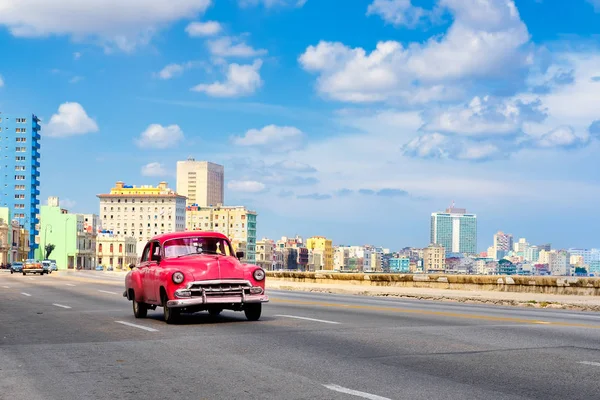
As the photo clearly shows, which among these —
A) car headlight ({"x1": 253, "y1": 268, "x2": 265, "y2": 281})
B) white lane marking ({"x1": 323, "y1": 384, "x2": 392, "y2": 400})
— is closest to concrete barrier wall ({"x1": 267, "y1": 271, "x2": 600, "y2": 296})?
car headlight ({"x1": 253, "y1": 268, "x2": 265, "y2": 281})

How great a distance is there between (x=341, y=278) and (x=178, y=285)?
31779 mm

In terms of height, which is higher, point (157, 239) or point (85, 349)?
point (157, 239)

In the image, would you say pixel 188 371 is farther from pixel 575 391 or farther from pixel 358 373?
pixel 575 391

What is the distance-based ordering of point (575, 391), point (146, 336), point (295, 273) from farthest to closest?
1. point (295, 273)
2. point (146, 336)
3. point (575, 391)

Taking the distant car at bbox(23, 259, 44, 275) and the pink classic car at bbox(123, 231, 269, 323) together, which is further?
the distant car at bbox(23, 259, 44, 275)

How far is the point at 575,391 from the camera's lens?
8.48 metres

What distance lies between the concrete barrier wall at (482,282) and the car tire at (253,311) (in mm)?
16918

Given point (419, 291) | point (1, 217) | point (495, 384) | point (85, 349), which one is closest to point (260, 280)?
point (85, 349)

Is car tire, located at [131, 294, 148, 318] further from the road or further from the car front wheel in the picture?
the road

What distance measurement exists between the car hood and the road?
0.94m

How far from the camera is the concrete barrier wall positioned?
31.3m

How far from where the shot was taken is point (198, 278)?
54.4 feet

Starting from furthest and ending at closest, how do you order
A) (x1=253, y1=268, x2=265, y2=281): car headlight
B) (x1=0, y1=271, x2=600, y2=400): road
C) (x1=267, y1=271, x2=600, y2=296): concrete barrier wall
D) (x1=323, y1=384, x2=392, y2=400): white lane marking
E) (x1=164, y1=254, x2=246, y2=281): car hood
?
1. (x1=267, y1=271, x2=600, y2=296): concrete barrier wall
2. (x1=253, y1=268, x2=265, y2=281): car headlight
3. (x1=164, y1=254, x2=246, y2=281): car hood
4. (x1=0, y1=271, x2=600, y2=400): road
5. (x1=323, y1=384, x2=392, y2=400): white lane marking

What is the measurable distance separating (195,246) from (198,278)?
1.72 metres
